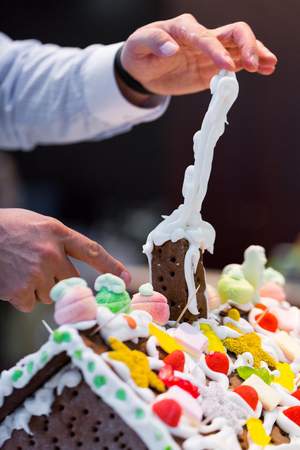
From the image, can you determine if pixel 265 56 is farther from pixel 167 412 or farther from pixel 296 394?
pixel 167 412

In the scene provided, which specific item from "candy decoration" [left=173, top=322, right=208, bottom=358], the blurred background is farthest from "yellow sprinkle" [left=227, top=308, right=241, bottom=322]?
the blurred background

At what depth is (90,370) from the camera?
821 millimetres

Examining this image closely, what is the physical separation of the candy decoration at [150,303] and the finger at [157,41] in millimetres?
552

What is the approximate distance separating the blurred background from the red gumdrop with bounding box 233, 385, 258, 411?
183 centimetres

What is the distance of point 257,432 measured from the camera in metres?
0.92

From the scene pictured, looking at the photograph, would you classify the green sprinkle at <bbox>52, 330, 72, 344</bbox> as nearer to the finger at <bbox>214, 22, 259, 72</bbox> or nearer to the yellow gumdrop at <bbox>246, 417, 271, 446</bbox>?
the yellow gumdrop at <bbox>246, 417, 271, 446</bbox>

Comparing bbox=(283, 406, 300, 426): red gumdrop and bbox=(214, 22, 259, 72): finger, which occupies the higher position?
bbox=(214, 22, 259, 72): finger

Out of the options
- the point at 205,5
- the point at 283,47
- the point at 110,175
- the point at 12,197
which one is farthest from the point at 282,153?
the point at 12,197

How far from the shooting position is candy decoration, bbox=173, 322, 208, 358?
1009 millimetres

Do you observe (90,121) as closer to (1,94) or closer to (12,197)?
(1,94)

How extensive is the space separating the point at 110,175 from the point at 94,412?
10.4 feet

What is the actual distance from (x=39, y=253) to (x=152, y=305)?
21cm

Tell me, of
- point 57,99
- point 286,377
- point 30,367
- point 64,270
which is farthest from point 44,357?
point 57,99

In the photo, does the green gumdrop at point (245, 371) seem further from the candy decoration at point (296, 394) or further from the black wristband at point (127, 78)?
the black wristband at point (127, 78)
